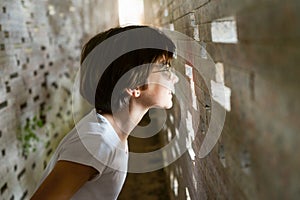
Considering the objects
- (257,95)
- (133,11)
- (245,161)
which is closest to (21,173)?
(245,161)

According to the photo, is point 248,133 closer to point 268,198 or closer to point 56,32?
point 268,198

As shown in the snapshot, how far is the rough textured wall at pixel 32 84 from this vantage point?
2.43m

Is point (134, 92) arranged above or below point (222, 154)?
above

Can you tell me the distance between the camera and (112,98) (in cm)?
130

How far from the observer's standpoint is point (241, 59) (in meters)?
0.73

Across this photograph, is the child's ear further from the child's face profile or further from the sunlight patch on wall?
the sunlight patch on wall

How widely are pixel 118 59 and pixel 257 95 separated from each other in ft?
2.18

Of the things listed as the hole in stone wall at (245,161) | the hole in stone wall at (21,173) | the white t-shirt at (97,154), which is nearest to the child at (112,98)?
the white t-shirt at (97,154)

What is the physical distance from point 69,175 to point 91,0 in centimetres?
558

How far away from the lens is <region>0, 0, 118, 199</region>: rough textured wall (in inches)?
95.5

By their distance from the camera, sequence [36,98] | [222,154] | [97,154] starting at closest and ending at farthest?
[222,154]
[97,154]
[36,98]

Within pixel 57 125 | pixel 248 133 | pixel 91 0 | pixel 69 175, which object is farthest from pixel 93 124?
pixel 91 0

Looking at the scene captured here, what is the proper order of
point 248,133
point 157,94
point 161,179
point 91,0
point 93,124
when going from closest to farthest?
point 248,133 → point 93,124 → point 157,94 → point 161,179 → point 91,0

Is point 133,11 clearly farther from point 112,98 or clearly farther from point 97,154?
point 97,154
